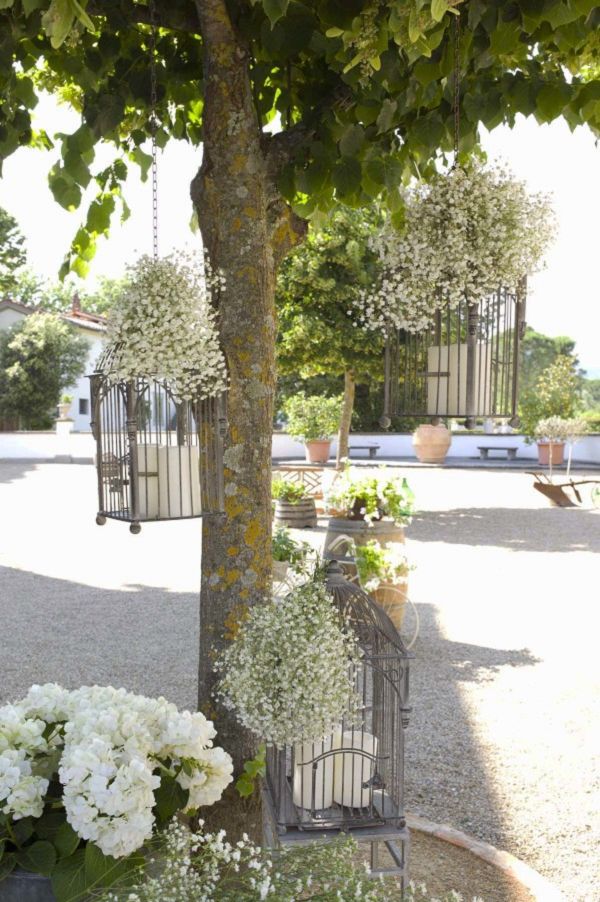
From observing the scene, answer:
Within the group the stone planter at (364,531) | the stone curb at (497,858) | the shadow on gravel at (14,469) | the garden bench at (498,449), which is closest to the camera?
the stone curb at (497,858)

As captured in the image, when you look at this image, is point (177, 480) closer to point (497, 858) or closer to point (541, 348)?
point (497, 858)

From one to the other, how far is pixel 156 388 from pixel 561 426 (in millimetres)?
23401

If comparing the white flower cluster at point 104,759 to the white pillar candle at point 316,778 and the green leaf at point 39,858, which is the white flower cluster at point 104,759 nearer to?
the green leaf at point 39,858

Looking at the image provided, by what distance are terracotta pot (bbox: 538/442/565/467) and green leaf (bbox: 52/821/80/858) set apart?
26.4 m

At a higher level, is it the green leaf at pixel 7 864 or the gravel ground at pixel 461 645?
the green leaf at pixel 7 864

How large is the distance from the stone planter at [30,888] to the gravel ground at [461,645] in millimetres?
2459

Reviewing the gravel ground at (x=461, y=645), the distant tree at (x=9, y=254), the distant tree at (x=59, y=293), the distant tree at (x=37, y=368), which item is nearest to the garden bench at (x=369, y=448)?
the distant tree at (x=37, y=368)

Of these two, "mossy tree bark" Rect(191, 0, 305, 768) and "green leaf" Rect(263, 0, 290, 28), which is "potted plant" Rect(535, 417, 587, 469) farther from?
"green leaf" Rect(263, 0, 290, 28)

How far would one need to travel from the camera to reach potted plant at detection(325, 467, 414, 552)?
7.50 metres

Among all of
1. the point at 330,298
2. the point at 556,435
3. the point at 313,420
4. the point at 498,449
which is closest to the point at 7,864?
the point at 330,298

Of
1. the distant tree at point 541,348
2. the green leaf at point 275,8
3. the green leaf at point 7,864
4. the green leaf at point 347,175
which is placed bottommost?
the green leaf at point 7,864

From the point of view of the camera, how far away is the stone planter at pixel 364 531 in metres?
7.46

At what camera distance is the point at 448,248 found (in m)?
3.04

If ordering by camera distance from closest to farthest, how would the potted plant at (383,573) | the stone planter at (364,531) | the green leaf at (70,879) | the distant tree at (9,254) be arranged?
the green leaf at (70,879) → the potted plant at (383,573) → the stone planter at (364,531) → the distant tree at (9,254)
